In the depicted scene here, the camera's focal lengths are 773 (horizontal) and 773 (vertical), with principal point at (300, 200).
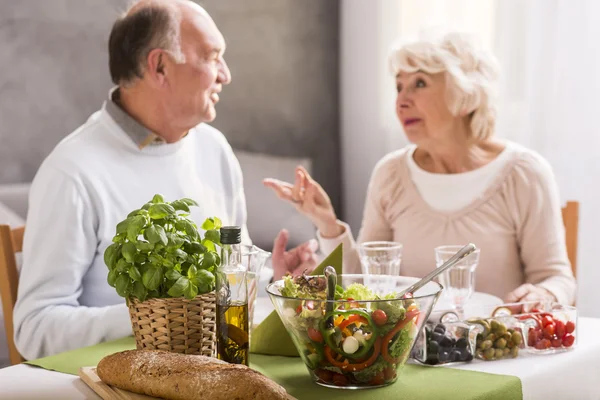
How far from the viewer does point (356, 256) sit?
2.42 metres

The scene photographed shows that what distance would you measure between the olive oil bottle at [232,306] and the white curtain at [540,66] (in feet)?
7.22

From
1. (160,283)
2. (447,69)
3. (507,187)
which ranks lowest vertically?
(507,187)

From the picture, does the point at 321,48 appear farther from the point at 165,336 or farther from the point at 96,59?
the point at 165,336

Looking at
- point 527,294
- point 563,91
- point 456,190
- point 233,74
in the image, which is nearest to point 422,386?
point 527,294

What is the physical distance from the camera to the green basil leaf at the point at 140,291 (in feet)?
3.59

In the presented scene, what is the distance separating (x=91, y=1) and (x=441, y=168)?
4.01 feet

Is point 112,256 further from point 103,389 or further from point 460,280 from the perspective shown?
point 460,280

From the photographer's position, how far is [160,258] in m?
1.10

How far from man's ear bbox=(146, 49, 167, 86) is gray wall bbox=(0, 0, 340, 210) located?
18cm

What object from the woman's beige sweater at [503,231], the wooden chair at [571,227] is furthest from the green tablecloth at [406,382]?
the wooden chair at [571,227]

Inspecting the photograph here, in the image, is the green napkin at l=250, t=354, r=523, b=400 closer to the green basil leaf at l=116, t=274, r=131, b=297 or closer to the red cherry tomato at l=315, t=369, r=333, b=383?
the red cherry tomato at l=315, t=369, r=333, b=383

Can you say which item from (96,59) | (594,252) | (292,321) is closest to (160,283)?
(292,321)

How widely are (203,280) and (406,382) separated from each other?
322mm

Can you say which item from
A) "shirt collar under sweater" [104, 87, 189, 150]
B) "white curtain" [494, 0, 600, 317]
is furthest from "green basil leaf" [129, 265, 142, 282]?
"white curtain" [494, 0, 600, 317]
